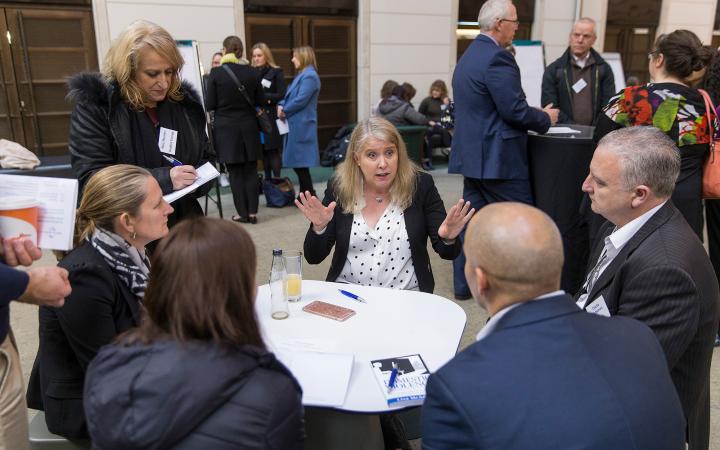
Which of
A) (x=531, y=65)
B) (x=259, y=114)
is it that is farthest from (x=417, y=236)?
(x=531, y=65)

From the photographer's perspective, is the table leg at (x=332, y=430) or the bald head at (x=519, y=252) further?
the table leg at (x=332, y=430)

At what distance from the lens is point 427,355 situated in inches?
65.7

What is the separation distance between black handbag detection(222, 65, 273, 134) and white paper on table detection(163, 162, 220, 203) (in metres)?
2.84

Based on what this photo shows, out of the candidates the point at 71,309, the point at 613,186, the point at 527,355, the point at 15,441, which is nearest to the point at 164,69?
the point at 71,309

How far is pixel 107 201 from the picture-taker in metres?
1.78

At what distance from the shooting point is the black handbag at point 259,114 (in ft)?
17.0

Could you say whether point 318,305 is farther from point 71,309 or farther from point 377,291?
point 71,309

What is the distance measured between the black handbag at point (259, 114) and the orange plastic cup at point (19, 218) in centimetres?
389

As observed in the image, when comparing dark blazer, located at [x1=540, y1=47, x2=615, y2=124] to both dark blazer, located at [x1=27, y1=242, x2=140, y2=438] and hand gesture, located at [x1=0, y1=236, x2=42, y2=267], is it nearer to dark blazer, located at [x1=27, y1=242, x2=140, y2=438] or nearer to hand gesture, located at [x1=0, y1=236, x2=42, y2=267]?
dark blazer, located at [x1=27, y1=242, x2=140, y2=438]

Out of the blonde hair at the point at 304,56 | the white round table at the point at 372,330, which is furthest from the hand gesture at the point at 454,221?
the blonde hair at the point at 304,56

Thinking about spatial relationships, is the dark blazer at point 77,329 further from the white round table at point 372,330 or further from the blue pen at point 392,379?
the blue pen at point 392,379

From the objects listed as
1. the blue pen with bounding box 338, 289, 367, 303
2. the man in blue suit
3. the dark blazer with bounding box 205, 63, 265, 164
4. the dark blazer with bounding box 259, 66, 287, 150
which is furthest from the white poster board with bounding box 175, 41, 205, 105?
the blue pen with bounding box 338, 289, 367, 303

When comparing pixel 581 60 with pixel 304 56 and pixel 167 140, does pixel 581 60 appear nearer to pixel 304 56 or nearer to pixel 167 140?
pixel 304 56

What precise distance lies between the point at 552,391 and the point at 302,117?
5385 mm
